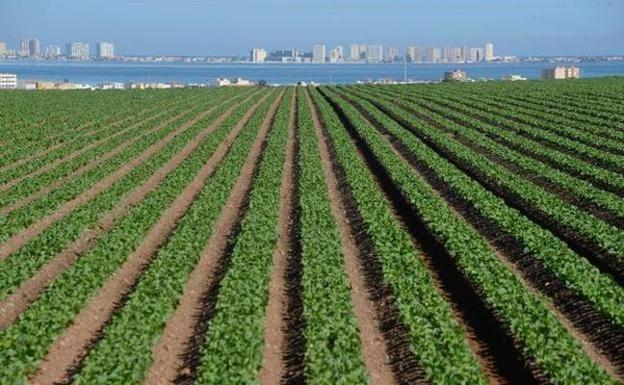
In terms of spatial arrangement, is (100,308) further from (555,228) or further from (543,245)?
(555,228)

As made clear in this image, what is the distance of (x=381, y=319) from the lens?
12688mm

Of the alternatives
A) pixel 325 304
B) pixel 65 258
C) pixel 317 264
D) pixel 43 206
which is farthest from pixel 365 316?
pixel 43 206

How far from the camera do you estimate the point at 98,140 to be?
37.2 meters

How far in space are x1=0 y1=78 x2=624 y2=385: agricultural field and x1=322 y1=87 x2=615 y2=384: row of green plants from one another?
40mm

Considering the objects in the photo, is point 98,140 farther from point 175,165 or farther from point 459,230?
point 459,230

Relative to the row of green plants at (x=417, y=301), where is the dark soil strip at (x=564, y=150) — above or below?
above

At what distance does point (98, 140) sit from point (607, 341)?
29395 mm

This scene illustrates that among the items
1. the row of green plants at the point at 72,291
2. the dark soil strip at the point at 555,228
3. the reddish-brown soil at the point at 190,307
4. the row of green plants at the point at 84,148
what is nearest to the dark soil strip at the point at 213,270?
the reddish-brown soil at the point at 190,307

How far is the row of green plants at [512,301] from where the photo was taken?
33.4ft

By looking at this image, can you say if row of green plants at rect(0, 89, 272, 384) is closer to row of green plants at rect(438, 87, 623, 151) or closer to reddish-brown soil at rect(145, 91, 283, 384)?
reddish-brown soil at rect(145, 91, 283, 384)

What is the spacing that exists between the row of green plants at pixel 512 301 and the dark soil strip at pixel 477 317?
0.40ft

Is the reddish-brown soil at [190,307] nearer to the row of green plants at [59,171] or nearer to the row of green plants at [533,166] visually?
the row of green plants at [59,171]

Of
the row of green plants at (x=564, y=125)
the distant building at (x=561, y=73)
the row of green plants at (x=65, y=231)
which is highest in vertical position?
the distant building at (x=561, y=73)

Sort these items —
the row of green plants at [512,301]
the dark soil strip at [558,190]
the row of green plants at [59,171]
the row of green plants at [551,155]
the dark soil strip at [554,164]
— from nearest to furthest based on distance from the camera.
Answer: the row of green plants at [512,301]
the dark soil strip at [558,190]
the dark soil strip at [554,164]
the row of green plants at [59,171]
the row of green plants at [551,155]
